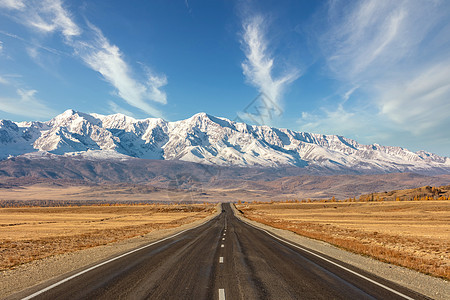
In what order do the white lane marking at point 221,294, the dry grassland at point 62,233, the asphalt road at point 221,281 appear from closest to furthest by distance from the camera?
the white lane marking at point 221,294 < the asphalt road at point 221,281 < the dry grassland at point 62,233

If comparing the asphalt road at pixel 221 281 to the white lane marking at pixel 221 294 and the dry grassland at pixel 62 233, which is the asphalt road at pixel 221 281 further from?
the dry grassland at pixel 62 233

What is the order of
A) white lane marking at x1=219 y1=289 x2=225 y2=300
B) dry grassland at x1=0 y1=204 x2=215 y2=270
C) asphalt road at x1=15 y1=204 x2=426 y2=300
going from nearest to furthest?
1. white lane marking at x1=219 y1=289 x2=225 y2=300
2. asphalt road at x1=15 y1=204 x2=426 y2=300
3. dry grassland at x1=0 y1=204 x2=215 y2=270

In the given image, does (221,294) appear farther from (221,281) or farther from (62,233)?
(62,233)

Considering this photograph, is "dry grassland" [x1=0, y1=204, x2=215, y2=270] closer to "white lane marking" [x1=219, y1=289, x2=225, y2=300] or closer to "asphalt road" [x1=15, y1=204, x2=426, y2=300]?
"asphalt road" [x1=15, y1=204, x2=426, y2=300]

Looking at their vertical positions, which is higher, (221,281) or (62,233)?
(221,281)

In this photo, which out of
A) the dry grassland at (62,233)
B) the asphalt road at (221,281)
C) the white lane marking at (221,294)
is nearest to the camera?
the white lane marking at (221,294)

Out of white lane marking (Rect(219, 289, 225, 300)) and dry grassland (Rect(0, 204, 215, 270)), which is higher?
white lane marking (Rect(219, 289, 225, 300))

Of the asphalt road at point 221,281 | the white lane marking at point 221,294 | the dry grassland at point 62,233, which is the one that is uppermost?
the white lane marking at point 221,294

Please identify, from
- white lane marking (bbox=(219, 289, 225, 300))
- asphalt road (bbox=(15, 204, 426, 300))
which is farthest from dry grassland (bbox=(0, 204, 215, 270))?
white lane marking (bbox=(219, 289, 225, 300))

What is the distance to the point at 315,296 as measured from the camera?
8039 millimetres

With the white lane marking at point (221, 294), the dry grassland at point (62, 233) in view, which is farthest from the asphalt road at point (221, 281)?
the dry grassland at point (62, 233)

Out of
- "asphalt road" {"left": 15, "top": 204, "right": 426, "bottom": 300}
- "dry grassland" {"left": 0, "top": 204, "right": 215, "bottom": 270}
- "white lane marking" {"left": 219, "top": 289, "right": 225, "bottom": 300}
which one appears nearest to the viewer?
"white lane marking" {"left": 219, "top": 289, "right": 225, "bottom": 300}

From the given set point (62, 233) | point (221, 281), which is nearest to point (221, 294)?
point (221, 281)

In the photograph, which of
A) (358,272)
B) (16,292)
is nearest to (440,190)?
(358,272)
